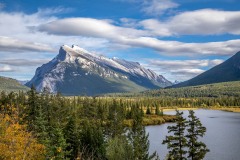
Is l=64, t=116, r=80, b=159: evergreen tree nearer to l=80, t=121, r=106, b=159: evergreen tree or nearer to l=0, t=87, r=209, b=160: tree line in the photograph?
l=0, t=87, r=209, b=160: tree line

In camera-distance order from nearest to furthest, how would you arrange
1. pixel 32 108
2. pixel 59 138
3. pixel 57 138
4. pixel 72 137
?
pixel 59 138 < pixel 57 138 < pixel 72 137 < pixel 32 108

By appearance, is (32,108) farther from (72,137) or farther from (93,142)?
(93,142)

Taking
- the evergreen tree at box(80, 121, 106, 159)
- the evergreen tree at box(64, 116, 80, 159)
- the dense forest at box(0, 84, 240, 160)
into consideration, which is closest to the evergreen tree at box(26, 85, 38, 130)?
the dense forest at box(0, 84, 240, 160)

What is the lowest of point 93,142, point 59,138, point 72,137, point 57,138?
point 93,142

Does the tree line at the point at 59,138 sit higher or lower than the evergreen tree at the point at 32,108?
lower

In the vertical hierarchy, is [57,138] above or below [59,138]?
below

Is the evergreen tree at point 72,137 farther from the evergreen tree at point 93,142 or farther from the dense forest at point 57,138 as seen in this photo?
the evergreen tree at point 93,142

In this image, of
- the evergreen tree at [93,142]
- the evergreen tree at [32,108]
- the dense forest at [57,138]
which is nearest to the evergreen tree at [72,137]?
the dense forest at [57,138]

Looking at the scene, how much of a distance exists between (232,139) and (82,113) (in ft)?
212

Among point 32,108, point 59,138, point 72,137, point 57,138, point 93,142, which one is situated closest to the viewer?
point 59,138

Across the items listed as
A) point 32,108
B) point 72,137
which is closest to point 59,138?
point 72,137

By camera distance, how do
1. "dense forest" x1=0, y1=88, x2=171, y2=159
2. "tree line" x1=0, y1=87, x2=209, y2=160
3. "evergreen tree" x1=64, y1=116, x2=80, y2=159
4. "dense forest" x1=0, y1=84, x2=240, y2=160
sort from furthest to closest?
1. "evergreen tree" x1=64, y1=116, x2=80, y2=159
2. "tree line" x1=0, y1=87, x2=209, y2=160
3. "dense forest" x1=0, y1=88, x2=171, y2=159
4. "dense forest" x1=0, y1=84, x2=240, y2=160

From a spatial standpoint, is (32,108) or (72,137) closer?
(72,137)

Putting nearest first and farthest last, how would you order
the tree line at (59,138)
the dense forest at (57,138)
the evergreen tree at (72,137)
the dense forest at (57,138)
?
the dense forest at (57,138), the dense forest at (57,138), the tree line at (59,138), the evergreen tree at (72,137)
